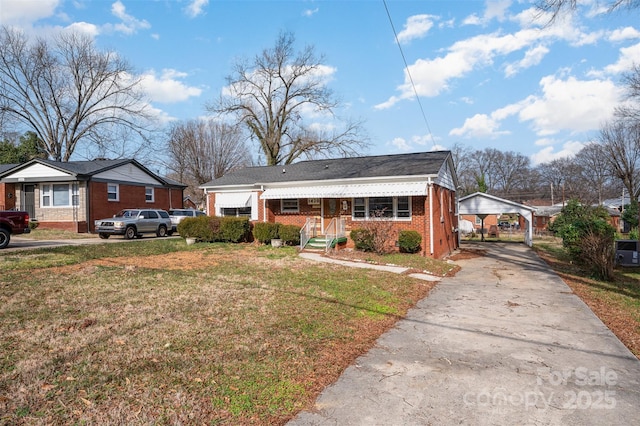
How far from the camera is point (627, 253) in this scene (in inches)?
583

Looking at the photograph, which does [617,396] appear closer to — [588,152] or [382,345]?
[382,345]

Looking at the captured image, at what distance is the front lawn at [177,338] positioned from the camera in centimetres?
324

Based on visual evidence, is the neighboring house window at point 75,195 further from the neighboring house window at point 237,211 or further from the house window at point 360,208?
the house window at point 360,208

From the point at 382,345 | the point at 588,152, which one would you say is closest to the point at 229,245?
the point at 382,345

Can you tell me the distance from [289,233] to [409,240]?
16.5 feet

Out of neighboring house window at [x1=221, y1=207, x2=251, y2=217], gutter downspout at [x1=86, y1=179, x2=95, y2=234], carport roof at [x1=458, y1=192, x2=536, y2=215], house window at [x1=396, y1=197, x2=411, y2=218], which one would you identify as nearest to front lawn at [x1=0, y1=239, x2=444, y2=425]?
house window at [x1=396, y1=197, x2=411, y2=218]

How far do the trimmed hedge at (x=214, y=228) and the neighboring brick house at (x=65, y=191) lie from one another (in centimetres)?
1013

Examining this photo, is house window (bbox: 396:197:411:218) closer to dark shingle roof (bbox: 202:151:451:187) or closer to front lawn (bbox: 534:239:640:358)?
dark shingle roof (bbox: 202:151:451:187)

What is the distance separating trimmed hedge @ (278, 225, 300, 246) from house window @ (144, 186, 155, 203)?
15897 mm

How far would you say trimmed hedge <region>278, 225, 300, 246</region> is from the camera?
53.1ft

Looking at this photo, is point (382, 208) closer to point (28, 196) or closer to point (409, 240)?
point (409, 240)

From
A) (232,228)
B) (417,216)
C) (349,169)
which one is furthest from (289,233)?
(417,216)

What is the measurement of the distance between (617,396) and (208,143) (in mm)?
43492

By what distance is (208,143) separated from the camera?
4303 cm
